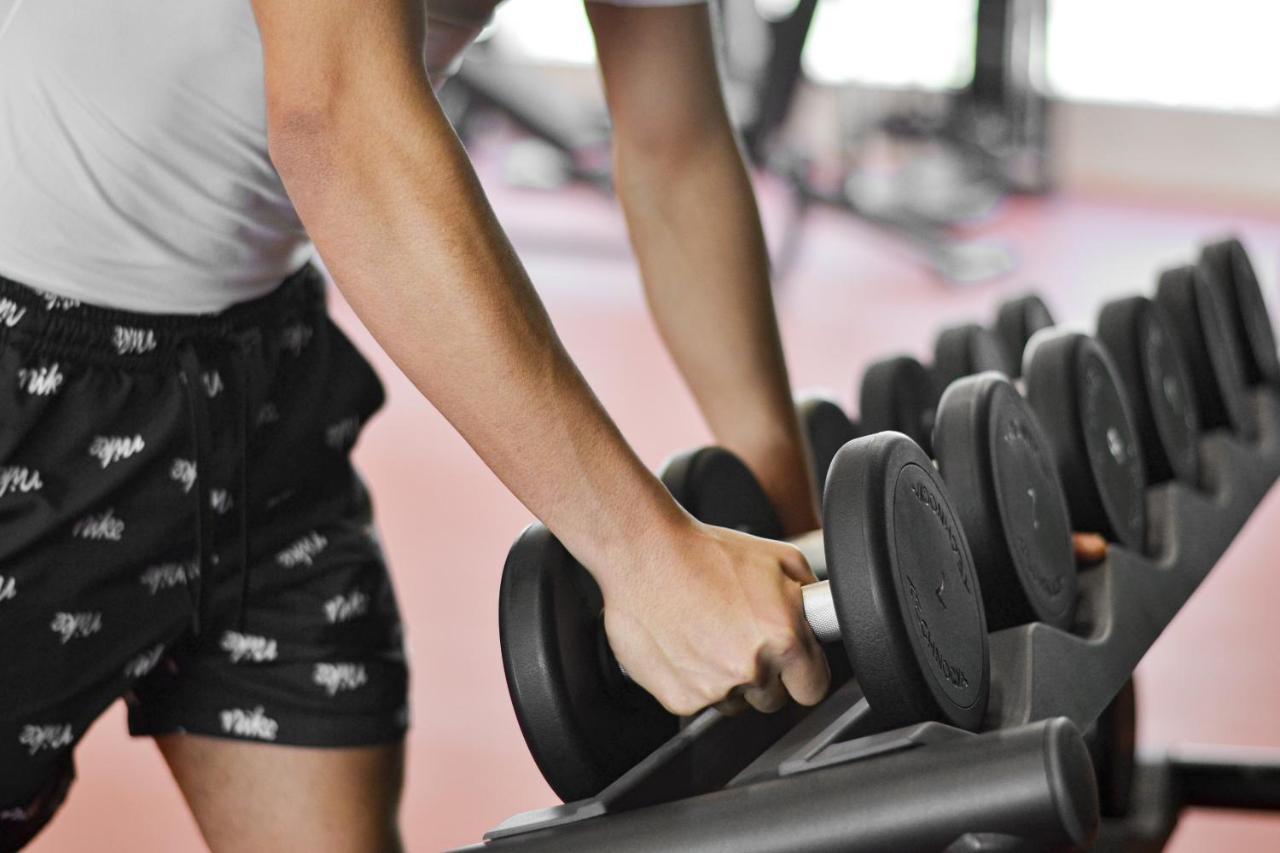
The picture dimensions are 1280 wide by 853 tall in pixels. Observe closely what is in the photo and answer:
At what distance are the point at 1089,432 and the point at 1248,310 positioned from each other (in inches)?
24.1

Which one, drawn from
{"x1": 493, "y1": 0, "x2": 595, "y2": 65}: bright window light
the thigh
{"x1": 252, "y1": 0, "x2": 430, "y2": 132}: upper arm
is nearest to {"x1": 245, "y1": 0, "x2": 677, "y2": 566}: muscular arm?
{"x1": 252, "y1": 0, "x2": 430, "y2": 132}: upper arm

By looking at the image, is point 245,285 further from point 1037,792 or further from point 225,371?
point 1037,792

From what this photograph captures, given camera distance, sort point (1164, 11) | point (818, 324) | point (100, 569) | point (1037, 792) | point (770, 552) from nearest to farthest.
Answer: point (1037, 792)
point (770, 552)
point (100, 569)
point (818, 324)
point (1164, 11)

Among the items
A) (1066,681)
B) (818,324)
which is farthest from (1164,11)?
(1066,681)

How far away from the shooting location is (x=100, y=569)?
955mm

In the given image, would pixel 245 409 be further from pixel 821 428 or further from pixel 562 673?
pixel 821 428

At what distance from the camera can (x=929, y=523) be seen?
0.83m

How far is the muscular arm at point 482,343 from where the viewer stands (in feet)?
2.42

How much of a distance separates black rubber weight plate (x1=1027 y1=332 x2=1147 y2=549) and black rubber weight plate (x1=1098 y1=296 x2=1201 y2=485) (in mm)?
100

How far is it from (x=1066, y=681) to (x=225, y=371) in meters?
0.58

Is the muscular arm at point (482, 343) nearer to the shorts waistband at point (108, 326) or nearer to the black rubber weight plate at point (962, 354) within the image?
the shorts waistband at point (108, 326)

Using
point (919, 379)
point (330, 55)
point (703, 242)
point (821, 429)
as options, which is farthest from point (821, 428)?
point (330, 55)

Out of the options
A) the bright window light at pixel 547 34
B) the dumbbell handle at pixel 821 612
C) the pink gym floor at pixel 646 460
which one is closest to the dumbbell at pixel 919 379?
the dumbbell handle at pixel 821 612

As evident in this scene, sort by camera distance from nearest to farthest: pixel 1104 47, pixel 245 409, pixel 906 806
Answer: pixel 906 806 < pixel 245 409 < pixel 1104 47
